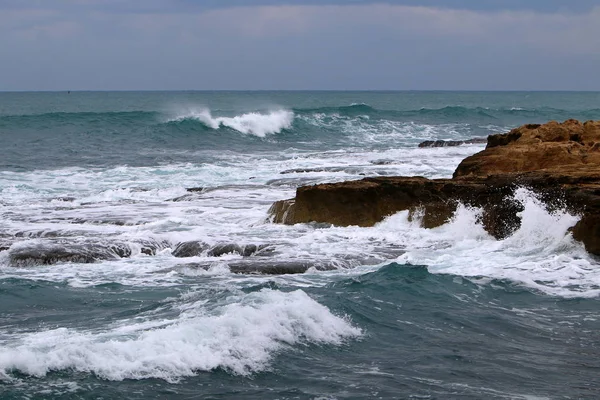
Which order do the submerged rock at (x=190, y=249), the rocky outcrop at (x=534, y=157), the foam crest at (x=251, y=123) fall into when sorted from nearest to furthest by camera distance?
the submerged rock at (x=190, y=249)
the rocky outcrop at (x=534, y=157)
the foam crest at (x=251, y=123)

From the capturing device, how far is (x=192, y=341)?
309 inches

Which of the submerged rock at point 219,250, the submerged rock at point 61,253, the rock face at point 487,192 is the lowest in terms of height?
the submerged rock at point 61,253

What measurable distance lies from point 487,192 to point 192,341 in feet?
22.5

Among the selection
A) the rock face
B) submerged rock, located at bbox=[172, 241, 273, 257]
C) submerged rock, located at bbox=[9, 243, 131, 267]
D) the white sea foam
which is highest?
the rock face

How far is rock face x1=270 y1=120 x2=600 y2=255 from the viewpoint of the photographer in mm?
12454

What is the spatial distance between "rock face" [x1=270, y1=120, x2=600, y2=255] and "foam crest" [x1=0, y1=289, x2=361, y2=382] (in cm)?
488

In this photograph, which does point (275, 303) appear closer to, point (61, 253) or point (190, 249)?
point (190, 249)

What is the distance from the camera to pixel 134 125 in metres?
42.9

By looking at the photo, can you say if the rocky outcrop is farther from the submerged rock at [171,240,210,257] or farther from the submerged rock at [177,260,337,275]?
the submerged rock at [171,240,210,257]

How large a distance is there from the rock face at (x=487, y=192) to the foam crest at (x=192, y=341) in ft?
16.0

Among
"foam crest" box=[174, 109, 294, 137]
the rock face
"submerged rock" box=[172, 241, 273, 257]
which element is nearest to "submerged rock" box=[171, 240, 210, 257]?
"submerged rock" box=[172, 241, 273, 257]

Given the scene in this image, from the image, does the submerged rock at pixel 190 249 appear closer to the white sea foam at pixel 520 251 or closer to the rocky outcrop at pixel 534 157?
the white sea foam at pixel 520 251

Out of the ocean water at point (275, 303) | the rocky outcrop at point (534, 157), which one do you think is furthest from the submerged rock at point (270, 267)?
the rocky outcrop at point (534, 157)

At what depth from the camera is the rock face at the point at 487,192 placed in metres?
12.5
